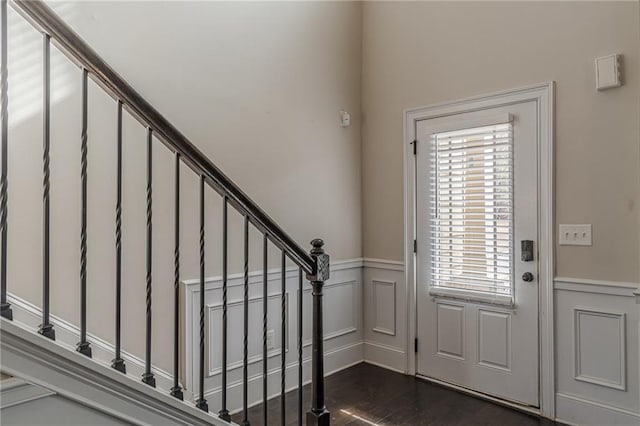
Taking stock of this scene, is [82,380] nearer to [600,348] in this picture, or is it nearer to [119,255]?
[119,255]

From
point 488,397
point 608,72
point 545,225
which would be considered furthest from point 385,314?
point 608,72

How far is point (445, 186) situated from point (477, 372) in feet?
4.50

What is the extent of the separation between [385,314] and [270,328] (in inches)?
43.0

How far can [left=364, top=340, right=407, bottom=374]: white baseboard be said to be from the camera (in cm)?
346

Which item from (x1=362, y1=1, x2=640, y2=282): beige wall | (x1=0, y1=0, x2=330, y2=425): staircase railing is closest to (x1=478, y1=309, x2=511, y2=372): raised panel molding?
(x1=362, y1=1, x2=640, y2=282): beige wall

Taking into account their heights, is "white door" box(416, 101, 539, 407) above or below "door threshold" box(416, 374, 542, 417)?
above

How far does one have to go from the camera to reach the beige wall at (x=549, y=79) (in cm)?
247

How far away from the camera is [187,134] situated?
2.54 m

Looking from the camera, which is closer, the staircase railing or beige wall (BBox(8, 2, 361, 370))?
the staircase railing

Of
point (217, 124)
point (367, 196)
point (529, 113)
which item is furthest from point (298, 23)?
point (529, 113)

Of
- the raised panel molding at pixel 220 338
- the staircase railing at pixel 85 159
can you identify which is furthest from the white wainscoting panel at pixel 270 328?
the staircase railing at pixel 85 159

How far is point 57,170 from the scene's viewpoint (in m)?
2.04

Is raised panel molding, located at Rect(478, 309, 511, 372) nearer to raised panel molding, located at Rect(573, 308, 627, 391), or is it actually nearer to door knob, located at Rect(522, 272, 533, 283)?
door knob, located at Rect(522, 272, 533, 283)

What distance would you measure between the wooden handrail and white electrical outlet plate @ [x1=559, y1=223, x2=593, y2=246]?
1.89 m
